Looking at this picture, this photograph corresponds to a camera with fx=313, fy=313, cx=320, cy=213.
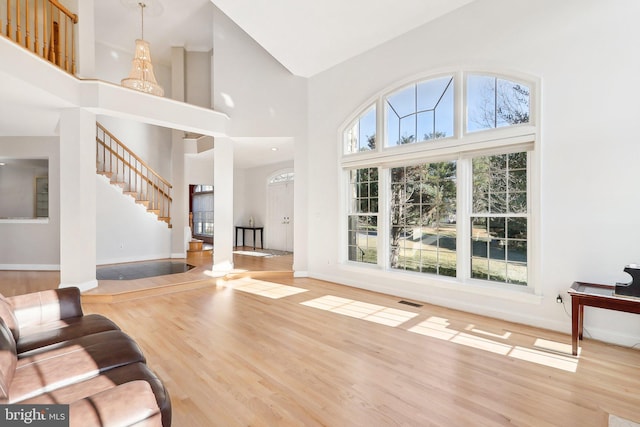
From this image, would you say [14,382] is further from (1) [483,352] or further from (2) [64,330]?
(1) [483,352]

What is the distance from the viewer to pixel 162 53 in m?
8.23

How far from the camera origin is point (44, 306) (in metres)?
2.43

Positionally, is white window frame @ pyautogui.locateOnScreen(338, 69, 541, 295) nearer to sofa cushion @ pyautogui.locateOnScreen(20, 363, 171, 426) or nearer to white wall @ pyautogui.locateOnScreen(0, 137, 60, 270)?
sofa cushion @ pyautogui.locateOnScreen(20, 363, 171, 426)

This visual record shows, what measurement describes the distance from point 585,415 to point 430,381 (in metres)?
0.95

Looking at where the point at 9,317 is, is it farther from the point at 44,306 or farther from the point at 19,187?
the point at 19,187

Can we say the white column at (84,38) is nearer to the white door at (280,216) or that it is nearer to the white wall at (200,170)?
the white wall at (200,170)

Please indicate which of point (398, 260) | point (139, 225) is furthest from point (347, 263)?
point (139, 225)

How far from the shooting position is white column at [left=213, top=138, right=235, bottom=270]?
6117 millimetres

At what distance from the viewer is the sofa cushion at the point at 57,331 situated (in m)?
2.01

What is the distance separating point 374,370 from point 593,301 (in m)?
2.02

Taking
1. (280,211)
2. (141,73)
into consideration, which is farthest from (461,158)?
(280,211)

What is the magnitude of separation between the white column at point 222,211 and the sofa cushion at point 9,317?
386 cm

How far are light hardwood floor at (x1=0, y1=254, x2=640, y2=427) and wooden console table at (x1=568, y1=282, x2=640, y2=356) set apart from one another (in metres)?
→ 0.29

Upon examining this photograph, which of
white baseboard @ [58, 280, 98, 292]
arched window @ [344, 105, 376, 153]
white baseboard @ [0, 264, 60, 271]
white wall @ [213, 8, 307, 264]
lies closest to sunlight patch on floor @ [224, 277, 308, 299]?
white wall @ [213, 8, 307, 264]
